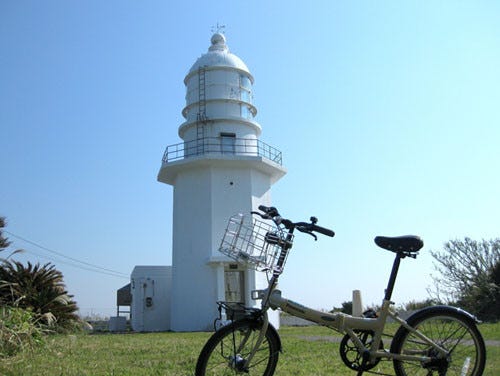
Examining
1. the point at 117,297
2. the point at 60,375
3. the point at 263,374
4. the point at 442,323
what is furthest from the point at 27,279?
the point at 117,297

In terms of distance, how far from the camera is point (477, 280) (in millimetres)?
17594

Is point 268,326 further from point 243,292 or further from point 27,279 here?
point 243,292

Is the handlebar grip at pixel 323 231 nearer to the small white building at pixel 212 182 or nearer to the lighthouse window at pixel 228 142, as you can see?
the small white building at pixel 212 182

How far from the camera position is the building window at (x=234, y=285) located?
64.2ft

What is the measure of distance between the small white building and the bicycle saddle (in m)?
15.3

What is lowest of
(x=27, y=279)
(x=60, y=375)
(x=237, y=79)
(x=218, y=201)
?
(x=60, y=375)

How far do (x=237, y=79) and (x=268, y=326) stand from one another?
1940 centimetres

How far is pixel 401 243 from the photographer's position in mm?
3857

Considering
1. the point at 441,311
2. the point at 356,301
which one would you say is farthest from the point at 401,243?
the point at 356,301

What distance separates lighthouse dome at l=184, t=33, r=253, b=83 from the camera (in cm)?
2205

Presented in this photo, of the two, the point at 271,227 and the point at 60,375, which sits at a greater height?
the point at 271,227

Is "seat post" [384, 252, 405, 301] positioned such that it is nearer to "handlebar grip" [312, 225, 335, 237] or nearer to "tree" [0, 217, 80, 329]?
"handlebar grip" [312, 225, 335, 237]

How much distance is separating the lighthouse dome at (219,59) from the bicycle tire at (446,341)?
63.4ft

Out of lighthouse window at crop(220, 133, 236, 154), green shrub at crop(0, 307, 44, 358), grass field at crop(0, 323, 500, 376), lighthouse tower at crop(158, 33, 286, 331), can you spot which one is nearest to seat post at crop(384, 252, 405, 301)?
grass field at crop(0, 323, 500, 376)
